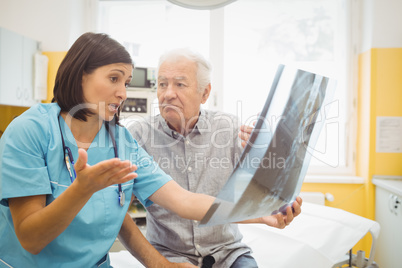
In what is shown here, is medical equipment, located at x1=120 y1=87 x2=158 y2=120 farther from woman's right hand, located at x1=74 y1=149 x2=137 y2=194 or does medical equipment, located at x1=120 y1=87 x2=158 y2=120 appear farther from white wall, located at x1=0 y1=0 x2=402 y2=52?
woman's right hand, located at x1=74 y1=149 x2=137 y2=194

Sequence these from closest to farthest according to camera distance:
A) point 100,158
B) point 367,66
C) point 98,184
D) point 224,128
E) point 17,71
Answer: point 98,184 → point 100,158 → point 224,128 → point 17,71 → point 367,66

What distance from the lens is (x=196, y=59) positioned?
4.33ft

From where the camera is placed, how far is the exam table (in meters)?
1.45

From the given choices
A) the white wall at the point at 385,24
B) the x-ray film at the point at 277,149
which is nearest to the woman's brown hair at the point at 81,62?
the x-ray film at the point at 277,149

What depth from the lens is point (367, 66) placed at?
2580 millimetres

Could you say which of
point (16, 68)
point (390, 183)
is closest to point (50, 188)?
point (16, 68)

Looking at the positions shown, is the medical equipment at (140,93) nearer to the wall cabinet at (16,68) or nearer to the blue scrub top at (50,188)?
the wall cabinet at (16,68)

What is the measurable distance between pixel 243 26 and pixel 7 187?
2.66m

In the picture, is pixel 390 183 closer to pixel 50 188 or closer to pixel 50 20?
pixel 50 188

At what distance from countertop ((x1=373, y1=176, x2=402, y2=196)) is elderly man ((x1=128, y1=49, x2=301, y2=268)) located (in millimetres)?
1376

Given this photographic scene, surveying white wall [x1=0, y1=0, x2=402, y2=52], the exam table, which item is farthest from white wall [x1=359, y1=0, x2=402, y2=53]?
the exam table

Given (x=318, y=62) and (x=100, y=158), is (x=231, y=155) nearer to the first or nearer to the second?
(x=100, y=158)

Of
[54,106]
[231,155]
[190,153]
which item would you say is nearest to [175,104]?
[190,153]

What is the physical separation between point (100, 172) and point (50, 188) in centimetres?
27
